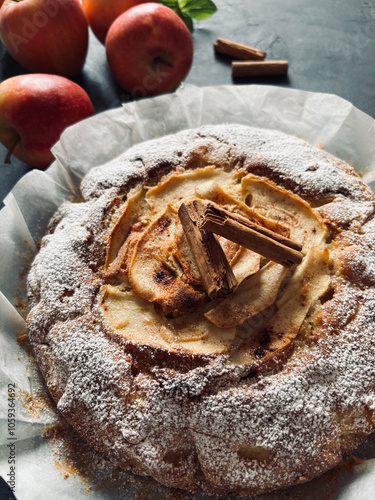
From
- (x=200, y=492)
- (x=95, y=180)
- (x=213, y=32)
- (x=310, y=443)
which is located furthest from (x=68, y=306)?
(x=213, y=32)

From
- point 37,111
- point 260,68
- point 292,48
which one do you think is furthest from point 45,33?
point 292,48

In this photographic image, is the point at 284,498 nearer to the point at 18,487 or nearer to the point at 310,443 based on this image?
the point at 310,443

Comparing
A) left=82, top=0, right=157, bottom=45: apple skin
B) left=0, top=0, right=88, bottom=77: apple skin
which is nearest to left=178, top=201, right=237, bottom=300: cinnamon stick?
left=0, top=0, right=88, bottom=77: apple skin

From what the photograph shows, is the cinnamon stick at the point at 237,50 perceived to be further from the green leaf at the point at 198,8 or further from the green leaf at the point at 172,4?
the green leaf at the point at 172,4

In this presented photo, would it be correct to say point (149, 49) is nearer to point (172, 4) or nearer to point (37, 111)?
point (172, 4)

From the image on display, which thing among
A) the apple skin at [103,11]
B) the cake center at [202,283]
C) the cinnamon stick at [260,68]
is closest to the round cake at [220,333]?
the cake center at [202,283]

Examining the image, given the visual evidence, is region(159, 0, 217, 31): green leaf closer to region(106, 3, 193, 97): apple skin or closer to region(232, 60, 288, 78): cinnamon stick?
region(106, 3, 193, 97): apple skin
